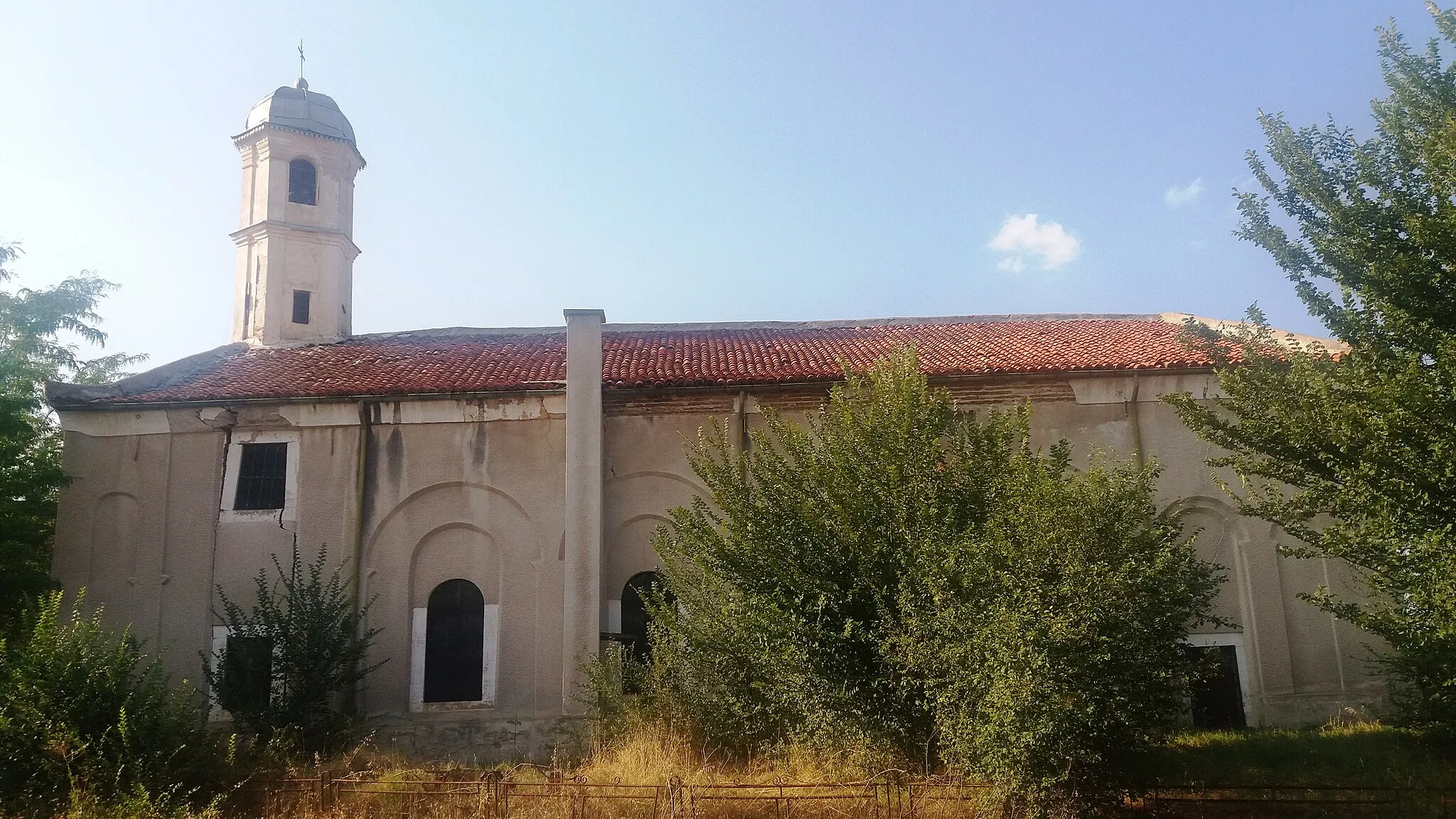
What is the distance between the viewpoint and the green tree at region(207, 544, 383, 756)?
1398 cm

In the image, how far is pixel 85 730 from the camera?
37.4 ft

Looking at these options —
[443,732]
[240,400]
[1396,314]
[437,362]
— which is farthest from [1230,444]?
[240,400]

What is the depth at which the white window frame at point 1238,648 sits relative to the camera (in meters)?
15.2

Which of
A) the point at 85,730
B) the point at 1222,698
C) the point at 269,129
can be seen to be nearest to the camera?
the point at 85,730

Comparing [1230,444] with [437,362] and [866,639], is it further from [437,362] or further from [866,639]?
[437,362]

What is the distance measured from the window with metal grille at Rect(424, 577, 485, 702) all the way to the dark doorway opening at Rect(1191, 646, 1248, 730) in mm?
11270

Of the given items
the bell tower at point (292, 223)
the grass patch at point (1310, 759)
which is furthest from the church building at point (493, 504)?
the bell tower at point (292, 223)

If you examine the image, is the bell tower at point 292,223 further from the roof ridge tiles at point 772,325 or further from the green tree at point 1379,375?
the green tree at point 1379,375

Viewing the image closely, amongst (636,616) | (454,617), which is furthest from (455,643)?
(636,616)

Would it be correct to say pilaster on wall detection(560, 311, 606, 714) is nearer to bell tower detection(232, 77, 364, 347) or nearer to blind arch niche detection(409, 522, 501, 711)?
blind arch niche detection(409, 522, 501, 711)

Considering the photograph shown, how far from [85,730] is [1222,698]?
15.8 m

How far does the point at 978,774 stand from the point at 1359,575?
31.5ft

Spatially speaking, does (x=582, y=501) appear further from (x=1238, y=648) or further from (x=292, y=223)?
(x=292, y=223)

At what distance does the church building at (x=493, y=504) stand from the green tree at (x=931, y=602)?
3269 mm
